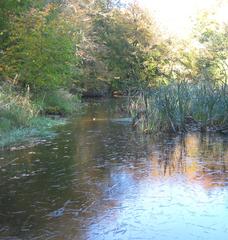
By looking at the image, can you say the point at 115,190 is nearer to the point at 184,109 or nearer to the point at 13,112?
the point at 13,112

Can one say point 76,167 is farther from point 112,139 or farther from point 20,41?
point 20,41

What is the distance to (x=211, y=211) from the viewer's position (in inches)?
258

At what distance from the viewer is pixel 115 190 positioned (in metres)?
7.80

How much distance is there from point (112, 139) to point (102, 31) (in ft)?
90.3

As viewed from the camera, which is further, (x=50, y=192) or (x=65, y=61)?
(x=65, y=61)

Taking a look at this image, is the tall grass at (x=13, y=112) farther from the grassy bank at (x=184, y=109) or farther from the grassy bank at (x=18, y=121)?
the grassy bank at (x=184, y=109)

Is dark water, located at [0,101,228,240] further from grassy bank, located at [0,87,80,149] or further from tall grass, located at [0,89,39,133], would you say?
tall grass, located at [0,89,39,133]

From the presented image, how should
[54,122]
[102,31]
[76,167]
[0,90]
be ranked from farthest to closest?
1. [102,31]
2. [54,122]
3. [0,90]
4. [76,167]

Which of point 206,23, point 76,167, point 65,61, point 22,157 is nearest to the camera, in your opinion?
point 76,167

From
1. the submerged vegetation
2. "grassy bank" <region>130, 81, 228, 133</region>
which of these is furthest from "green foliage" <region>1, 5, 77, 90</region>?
"grassy bank" <region>130, 81, 228, 133</region>

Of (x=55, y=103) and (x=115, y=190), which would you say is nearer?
(x=115, y=190)

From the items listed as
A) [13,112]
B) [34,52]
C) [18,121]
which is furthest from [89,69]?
[18,121]

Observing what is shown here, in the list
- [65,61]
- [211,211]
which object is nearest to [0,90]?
[65,61]

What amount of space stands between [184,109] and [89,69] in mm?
21587
